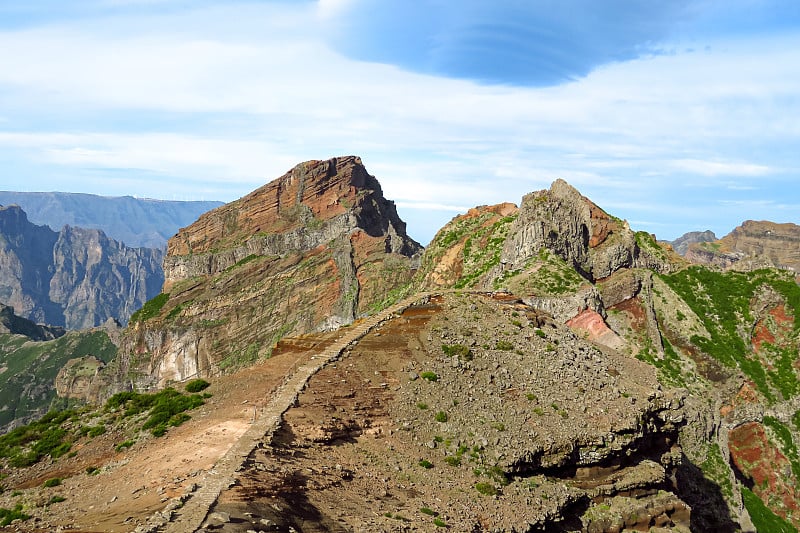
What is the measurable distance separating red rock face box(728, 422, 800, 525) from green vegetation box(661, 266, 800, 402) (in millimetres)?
7157

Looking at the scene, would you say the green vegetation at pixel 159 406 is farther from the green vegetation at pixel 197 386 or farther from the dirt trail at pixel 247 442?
the dirt trail at pixel 247 442

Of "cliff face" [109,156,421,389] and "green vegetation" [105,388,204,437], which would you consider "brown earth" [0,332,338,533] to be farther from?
"cliff face" [109,156,421,389]

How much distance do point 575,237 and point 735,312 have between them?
98.4 ft

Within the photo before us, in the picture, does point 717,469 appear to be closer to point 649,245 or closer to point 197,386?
point 649,245

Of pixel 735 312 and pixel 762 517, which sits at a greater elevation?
pixel 735 312

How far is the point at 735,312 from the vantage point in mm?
93375

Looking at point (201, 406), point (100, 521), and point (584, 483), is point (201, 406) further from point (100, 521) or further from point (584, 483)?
point (584, 483)

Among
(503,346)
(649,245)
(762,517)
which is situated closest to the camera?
(503,346)

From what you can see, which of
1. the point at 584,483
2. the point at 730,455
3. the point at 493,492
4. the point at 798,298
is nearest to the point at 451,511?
the point at 493,492

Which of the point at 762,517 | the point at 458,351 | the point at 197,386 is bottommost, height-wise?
the point at 762,517

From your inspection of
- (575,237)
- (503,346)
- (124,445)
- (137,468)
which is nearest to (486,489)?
(503,346)

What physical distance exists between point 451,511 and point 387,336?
58.9ft

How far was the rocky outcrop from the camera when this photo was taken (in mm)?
87312

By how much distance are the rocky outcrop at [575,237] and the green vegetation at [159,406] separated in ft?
185
